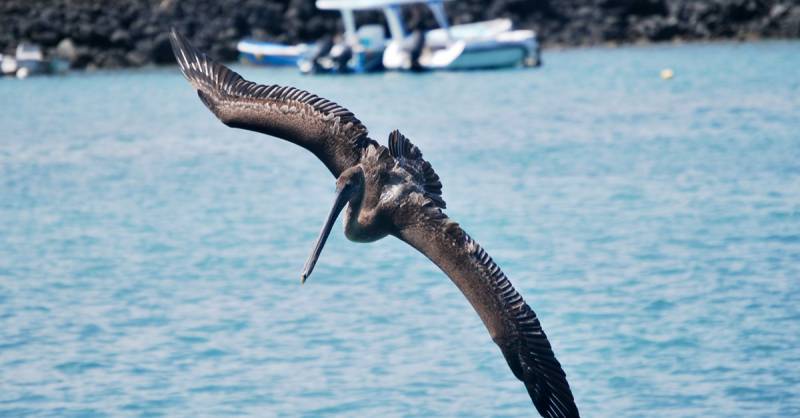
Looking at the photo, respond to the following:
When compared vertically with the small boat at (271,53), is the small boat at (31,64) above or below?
below

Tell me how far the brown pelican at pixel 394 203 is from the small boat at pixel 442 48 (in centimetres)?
3763

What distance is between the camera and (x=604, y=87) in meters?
40.9

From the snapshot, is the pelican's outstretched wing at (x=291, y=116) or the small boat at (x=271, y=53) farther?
the small boat at (x=271, y=53)

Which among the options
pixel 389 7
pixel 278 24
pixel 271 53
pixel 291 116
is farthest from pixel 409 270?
pixel 278 24

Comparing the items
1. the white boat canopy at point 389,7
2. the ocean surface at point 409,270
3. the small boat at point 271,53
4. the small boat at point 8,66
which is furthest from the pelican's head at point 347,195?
the small boat at point 8,66

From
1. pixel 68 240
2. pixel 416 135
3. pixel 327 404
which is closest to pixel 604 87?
pixel 416 135

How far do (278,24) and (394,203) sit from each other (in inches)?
1966

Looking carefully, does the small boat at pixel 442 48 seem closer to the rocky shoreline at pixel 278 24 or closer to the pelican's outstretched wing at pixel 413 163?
the rocky shoreline at pixel 278 24

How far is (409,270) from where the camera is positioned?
1847cm

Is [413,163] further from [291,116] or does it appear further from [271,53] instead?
[271,53]

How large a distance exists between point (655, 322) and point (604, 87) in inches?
1035

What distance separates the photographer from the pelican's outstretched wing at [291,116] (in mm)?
9500

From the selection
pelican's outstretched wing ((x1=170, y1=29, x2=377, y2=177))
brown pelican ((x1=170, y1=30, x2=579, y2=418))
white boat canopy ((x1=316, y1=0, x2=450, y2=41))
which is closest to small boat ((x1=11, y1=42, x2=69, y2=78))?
white boat canopy ((x1=316, y1=0, x2=450, y2=41))

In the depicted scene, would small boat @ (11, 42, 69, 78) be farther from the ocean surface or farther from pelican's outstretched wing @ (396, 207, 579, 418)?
pelican's outstretched wing @ (396, 207, 579, 418)
